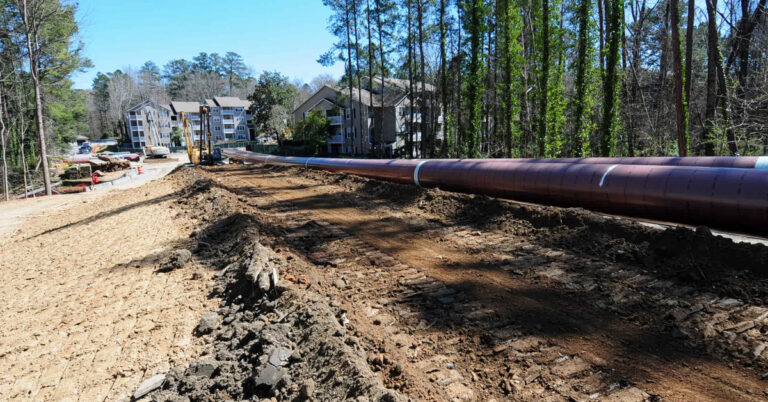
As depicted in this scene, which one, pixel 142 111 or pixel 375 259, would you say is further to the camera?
pixel 142 111

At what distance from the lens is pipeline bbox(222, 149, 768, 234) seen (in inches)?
216

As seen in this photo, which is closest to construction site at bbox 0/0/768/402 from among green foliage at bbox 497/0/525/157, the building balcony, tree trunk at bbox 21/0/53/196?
green foliage at bbox 497/0/525/157

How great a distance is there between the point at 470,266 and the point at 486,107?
92.3 ft

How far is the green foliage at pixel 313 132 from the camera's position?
153 feet

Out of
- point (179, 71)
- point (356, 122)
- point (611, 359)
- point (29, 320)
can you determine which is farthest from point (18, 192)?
point (179, 71)

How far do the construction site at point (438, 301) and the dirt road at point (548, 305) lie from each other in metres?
0.02

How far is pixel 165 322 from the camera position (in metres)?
5.05

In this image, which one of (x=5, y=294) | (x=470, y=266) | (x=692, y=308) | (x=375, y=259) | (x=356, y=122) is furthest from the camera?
(x=356, y=122)

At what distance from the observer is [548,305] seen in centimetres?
427

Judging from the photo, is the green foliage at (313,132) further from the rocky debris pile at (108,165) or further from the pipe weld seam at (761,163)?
the pipe weld seam at (761,163)

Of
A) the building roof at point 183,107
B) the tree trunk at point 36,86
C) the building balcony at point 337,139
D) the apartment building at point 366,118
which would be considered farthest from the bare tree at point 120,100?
the tree trunk at point 36,86

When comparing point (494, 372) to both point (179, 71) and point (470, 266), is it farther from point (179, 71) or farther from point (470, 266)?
point (179, 71)

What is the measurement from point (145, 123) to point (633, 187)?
101864 mm

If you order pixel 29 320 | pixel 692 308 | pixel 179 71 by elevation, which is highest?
pixel 179 71
